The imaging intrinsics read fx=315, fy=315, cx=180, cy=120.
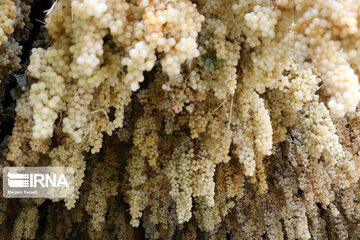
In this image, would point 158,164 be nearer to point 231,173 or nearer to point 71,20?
point 231,173

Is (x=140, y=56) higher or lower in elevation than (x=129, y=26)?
lower

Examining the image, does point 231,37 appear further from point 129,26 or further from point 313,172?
point 313,172

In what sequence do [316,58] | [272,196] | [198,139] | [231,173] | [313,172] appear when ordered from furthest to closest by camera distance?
1. [272,196]
2. [313,172]
3. [231,173]
4. [198,139]
5. [316,58]

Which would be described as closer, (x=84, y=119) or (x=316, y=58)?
(x=316, y=58)

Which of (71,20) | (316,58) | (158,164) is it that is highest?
(71,20)

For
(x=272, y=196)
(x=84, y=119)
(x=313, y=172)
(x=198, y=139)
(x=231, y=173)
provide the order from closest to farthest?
(x=84, y=119)
(x=198, y=139)
(x=231, y=173)
(x=313, y=172)
(x=272, y=196)

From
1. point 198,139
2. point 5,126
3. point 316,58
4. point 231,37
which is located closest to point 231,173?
point 198,139

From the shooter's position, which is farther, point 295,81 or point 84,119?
point 295,81

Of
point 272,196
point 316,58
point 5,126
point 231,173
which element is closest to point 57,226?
point 5,126

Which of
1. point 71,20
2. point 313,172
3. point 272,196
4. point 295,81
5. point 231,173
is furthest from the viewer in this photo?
point 272,196
